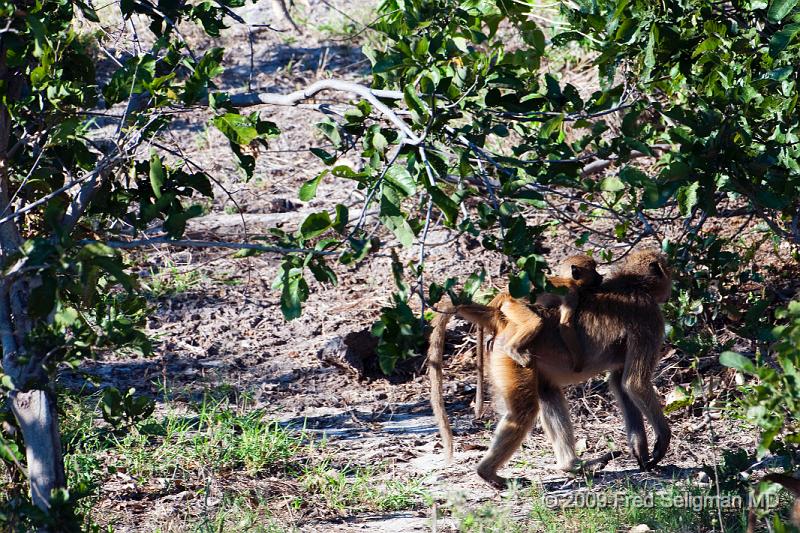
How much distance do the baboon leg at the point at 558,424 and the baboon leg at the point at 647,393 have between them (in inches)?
17.2

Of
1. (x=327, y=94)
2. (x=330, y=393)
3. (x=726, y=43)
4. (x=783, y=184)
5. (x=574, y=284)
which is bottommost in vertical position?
(x=330, y=393)

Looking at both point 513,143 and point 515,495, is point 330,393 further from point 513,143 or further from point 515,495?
point 513,143

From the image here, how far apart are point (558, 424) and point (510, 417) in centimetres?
38

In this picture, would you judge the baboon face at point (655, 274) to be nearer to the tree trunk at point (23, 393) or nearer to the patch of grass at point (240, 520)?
the patch of grass at point (240, 520)

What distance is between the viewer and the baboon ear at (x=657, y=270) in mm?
6262

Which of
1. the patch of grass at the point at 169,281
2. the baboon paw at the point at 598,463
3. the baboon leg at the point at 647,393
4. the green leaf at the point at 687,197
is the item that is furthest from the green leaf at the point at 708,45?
the patch of grass at the point at 169,281

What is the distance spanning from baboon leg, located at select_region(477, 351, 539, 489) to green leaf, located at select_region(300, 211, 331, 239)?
2.30m

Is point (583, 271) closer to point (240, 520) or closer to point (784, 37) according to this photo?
point (784, 37)

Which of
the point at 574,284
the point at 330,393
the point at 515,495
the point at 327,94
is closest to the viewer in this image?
the point at 515,495

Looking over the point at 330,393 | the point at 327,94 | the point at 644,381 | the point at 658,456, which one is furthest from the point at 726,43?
the point at 327,94

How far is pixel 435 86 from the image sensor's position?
413 cm

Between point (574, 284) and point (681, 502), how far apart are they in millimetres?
1517

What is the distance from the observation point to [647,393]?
19.4 ft

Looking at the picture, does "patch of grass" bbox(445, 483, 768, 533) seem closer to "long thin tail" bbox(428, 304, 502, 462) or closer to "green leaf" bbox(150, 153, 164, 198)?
"long thin tail" bbox(428, 304, 502, 462)
